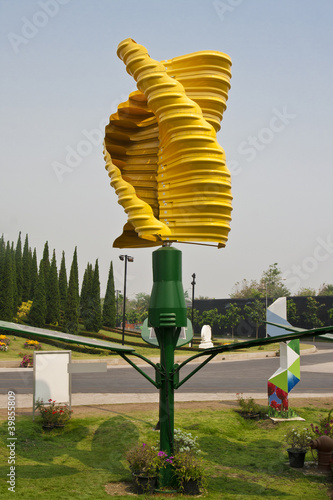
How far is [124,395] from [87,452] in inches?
292

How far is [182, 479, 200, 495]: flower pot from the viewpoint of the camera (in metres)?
9.19

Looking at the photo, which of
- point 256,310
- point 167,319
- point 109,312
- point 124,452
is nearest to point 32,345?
point 109,312

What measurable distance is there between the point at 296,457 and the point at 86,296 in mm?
42127

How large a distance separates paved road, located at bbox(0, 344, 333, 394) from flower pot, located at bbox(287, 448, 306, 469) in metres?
9.64

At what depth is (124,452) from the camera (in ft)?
38.5

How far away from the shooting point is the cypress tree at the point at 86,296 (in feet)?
158

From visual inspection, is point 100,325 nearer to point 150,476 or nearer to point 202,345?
point 202,345

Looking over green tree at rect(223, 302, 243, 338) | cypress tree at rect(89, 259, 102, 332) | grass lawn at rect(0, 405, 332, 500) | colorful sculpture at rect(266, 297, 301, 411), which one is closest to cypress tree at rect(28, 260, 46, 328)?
cypress tree at rect(89, 259, 102, 332)

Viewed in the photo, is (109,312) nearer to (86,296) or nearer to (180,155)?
(86,296)

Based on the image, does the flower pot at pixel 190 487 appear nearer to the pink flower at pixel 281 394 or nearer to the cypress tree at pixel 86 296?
the pink flower at pixel 281 394

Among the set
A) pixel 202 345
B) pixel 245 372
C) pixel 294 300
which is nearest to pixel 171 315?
pixel 245 372

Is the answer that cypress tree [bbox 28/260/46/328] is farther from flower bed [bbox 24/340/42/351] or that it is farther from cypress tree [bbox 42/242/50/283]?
flower bed [bbox 24/340/42/351]

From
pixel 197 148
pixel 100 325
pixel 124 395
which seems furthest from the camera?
pixel 100 325

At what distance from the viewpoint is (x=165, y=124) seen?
1003 centimetres
